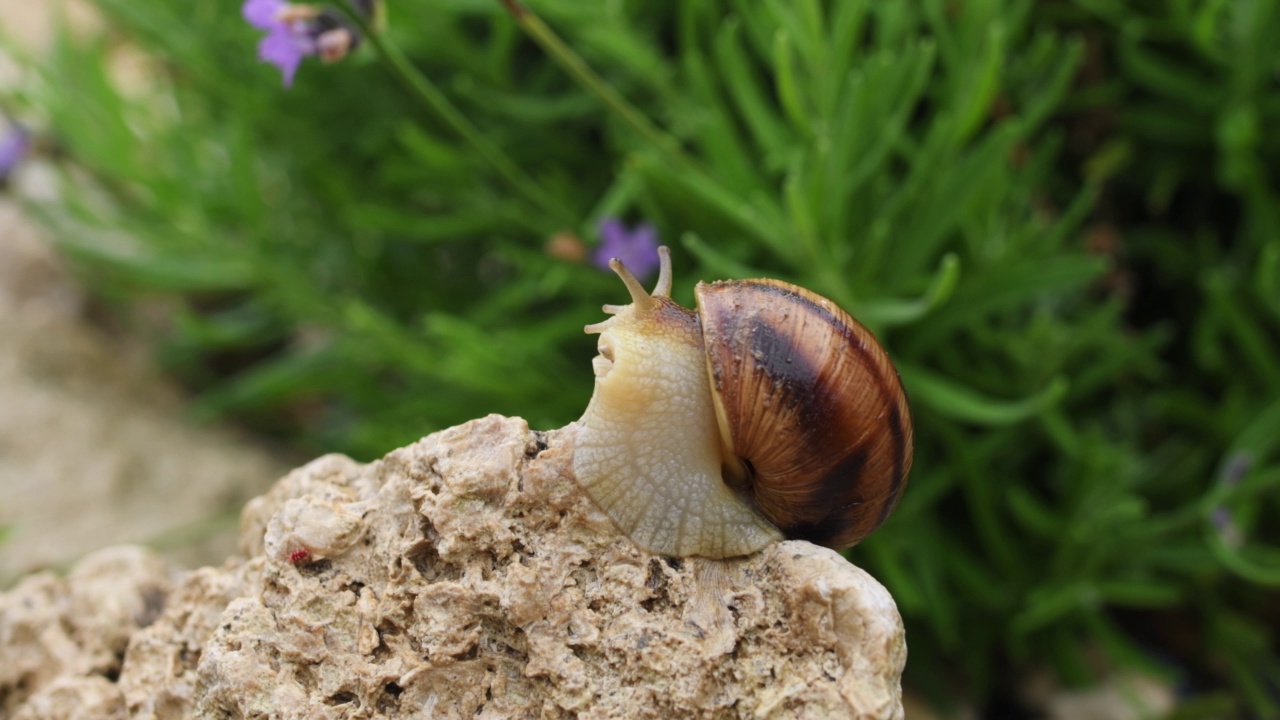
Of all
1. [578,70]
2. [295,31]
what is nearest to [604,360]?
[578,70]

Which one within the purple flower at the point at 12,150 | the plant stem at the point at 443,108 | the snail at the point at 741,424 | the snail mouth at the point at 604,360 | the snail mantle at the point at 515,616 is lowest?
the snail mantle at the point at 515,616

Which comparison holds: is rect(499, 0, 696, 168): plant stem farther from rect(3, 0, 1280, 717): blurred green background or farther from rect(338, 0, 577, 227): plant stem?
rect(338, 0, 577, 227): plant stem

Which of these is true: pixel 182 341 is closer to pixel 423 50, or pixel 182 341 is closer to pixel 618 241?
pixel 423 50

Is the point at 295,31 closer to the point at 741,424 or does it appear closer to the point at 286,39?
the point at 286,39

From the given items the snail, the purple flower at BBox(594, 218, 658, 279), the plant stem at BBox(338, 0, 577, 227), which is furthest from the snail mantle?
the purple flower at BBox(594, 218, 658, 279)

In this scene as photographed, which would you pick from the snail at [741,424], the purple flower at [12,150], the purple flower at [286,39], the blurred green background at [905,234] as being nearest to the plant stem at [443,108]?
the blurred green background at [905,234]

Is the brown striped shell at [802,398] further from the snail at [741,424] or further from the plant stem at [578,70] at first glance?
the plant stem at [578,70]

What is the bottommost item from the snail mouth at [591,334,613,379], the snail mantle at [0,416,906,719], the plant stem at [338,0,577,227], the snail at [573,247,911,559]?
the snail mantle at [0,416,906,719]
